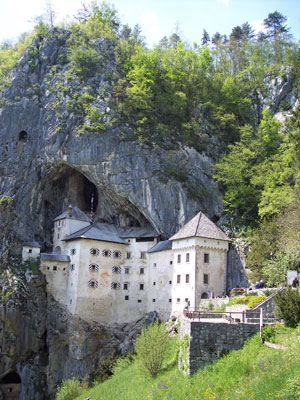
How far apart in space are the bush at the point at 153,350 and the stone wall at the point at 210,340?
15.2 ft

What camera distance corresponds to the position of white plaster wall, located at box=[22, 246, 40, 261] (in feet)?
166

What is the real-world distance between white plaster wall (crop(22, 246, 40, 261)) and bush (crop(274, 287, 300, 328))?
33.7 metres

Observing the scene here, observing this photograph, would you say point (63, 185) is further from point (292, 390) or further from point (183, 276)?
point (292, 390)

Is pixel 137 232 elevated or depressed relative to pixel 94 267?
elevated

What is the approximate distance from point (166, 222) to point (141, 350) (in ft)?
74.3

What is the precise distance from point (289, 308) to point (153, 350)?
9.34 metres

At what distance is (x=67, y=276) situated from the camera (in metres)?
50.0

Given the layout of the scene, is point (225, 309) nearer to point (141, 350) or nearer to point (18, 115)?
point (141, 350)

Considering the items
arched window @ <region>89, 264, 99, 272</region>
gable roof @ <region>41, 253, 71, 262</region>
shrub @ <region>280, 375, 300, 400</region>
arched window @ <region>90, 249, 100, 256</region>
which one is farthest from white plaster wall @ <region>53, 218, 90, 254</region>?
shrub @ <region>280, 375, 300, 400</region>

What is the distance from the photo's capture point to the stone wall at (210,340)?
2280 centimetres

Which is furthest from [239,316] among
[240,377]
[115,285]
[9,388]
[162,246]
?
[9,388]

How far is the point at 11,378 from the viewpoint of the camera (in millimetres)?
49469

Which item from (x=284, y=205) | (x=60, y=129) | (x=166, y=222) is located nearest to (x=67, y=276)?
(x=166, y=222)

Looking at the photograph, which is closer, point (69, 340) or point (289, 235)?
point (289, 235)
